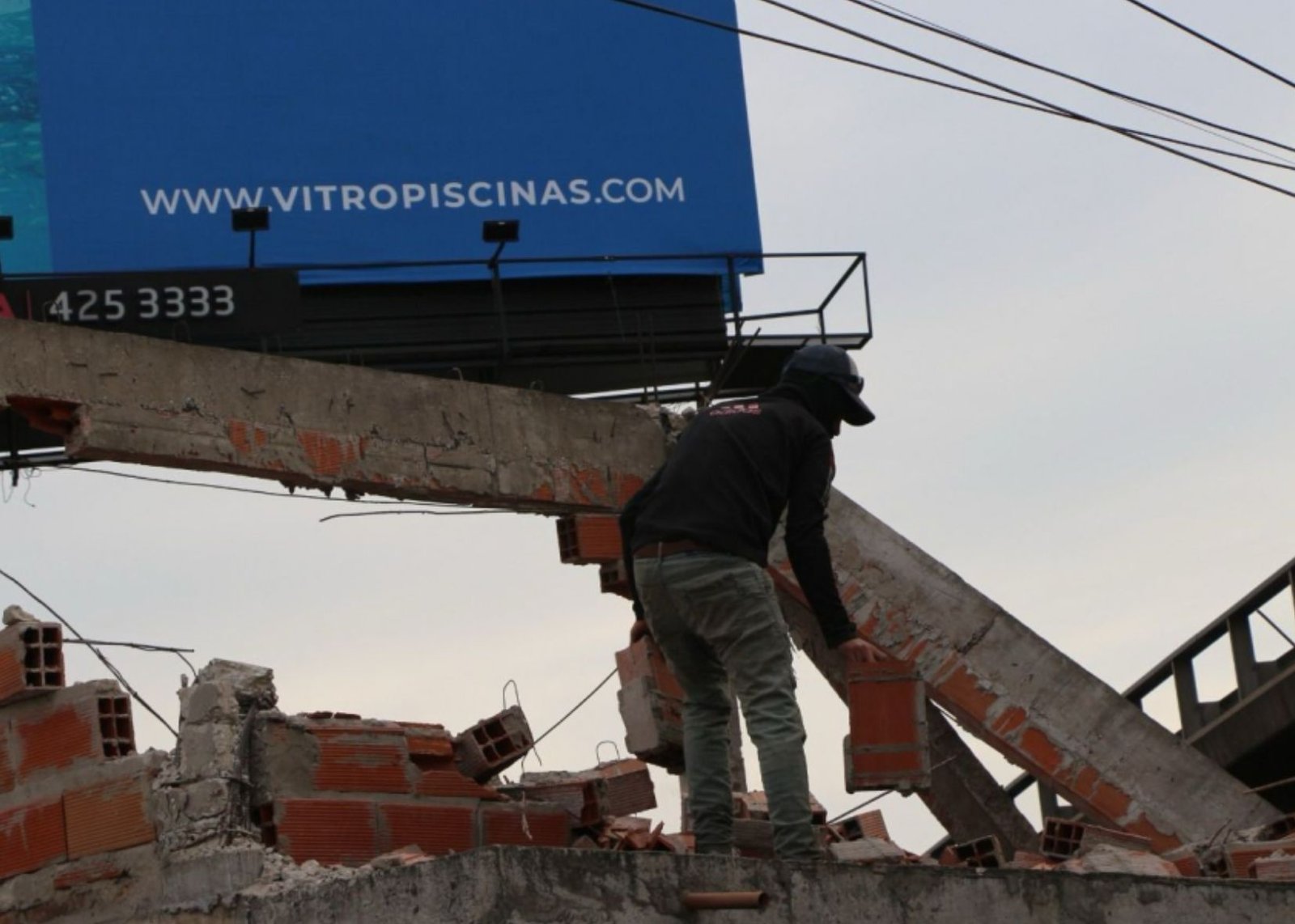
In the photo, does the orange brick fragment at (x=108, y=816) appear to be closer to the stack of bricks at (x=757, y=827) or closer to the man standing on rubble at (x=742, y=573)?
the man standing on rubble at (x=742, y=573)

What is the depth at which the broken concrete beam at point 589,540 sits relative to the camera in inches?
538

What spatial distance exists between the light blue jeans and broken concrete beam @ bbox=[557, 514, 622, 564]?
5.65 metres

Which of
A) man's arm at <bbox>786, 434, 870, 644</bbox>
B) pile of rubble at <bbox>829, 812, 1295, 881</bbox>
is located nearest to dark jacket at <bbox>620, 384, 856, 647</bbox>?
man's arm at <bbox>786, 434, 870, 644</bbox>

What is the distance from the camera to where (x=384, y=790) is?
27.8 ft

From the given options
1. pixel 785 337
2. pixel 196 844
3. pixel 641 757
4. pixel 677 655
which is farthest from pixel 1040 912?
pixel 785 337

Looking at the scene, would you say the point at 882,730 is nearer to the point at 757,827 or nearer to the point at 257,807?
the point at 757,827

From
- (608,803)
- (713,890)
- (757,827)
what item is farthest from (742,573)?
(608,803)

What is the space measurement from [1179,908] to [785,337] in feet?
31.3

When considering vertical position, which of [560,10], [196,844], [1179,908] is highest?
[560,10]

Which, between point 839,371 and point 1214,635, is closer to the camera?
point 839,371

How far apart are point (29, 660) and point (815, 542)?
9.23 ft

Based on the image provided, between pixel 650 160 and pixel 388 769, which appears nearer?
pixel 388 769

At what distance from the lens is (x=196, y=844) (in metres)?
8.12

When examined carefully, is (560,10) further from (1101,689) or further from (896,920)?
(896,920)
